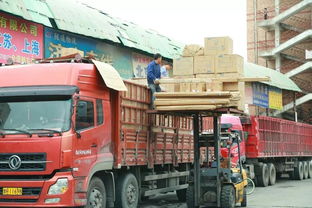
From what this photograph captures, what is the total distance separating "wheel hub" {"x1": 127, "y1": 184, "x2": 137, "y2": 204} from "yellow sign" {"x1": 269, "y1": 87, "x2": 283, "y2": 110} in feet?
82.6

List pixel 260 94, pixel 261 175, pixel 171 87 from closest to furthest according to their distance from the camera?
pixel 171 87 → pixel 261 175 → pixel 260 94

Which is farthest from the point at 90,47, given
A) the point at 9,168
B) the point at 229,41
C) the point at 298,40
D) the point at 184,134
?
the point at 298,40

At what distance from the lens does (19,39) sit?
13.9 meters

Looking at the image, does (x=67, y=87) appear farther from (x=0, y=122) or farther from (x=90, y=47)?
(x=90, y=47)

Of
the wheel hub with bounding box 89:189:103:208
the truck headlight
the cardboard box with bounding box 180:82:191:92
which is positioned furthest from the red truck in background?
the truck headlight

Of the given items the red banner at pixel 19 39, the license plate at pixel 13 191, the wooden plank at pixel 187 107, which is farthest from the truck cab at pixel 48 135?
the red banner at pixel 19 39

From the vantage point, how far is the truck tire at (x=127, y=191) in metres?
10.1

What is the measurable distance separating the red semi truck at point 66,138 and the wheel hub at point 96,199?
0.06 ft

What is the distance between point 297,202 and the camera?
1402 centimetres

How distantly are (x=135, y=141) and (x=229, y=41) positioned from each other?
10.9 feet

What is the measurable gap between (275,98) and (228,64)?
81.9 feet

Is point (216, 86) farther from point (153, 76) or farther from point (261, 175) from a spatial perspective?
point (261, 175)

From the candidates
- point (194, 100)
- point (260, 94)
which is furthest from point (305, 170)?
point (194, 100)

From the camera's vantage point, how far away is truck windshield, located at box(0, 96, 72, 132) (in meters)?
8.52
